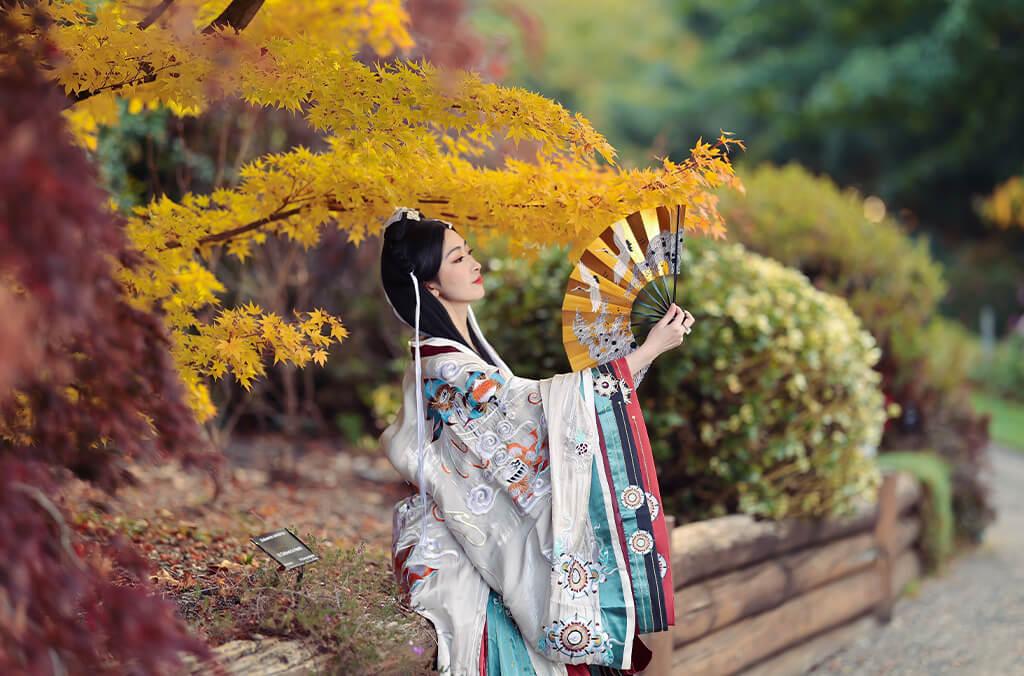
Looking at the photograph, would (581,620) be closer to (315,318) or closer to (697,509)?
(315,318)

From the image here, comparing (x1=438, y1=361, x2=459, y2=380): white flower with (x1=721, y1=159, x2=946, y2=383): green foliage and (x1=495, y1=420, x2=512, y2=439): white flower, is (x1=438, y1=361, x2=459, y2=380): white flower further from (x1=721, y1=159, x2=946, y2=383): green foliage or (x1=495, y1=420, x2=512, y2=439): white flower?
(x1=721, y1=159, x2=946, y2=383): green foliage

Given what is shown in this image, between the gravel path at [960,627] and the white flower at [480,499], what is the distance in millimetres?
2440

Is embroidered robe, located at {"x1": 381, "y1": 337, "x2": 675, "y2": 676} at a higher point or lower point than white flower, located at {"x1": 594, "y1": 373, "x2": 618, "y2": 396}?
lower

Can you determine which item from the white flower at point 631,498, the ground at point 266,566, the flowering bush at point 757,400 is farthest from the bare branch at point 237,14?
the flowering bush at point 757,400

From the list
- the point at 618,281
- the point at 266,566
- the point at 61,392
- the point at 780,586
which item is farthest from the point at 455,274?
the point at 780,586

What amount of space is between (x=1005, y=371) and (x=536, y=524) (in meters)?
12.6

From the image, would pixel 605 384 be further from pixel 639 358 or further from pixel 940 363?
pixel 940 363

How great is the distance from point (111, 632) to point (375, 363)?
5.29m

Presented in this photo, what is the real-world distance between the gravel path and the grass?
360cm

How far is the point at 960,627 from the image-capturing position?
16.5ft

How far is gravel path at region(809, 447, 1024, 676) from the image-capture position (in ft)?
14.8

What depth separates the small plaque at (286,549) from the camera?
268 centimetres

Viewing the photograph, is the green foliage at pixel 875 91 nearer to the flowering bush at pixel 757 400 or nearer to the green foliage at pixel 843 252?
the green foliage at pixel 843 252

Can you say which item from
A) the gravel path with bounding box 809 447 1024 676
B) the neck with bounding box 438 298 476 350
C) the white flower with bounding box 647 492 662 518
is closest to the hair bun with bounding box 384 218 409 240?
the neck with bounding box 438 298 476 350
